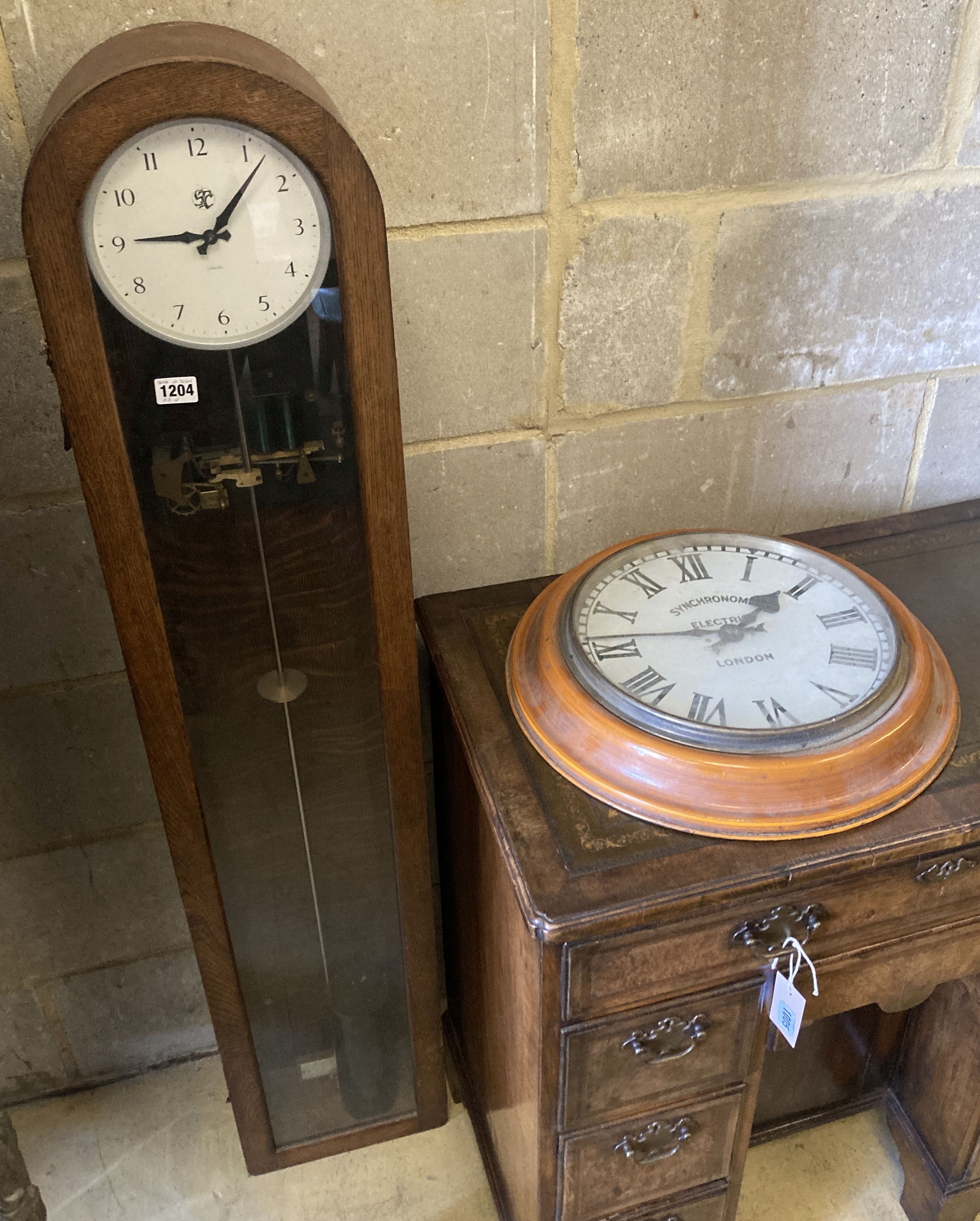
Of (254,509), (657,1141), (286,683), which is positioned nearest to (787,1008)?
(657,1141)

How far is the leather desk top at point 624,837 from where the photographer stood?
88cm

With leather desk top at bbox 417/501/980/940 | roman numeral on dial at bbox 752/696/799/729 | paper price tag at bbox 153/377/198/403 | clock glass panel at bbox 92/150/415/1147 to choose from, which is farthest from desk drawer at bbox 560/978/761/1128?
paper price tag at bbox 153/377/198/403

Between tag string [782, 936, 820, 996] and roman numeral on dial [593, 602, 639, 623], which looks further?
roman numeral on dial [593, 602, 639, 623]

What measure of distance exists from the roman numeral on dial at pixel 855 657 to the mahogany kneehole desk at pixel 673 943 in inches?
4.8

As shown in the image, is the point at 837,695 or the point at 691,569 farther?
the point at 691,569

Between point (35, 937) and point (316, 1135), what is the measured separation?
504 millimetres

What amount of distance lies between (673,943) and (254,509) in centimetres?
57

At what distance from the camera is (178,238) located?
817mm

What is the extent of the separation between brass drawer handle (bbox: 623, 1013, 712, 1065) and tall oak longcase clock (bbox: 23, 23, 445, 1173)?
360mm

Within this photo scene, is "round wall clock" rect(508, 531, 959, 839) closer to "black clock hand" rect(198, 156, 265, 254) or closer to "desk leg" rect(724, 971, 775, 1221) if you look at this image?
"desk leg" rect(724, 971, 775, 1221)

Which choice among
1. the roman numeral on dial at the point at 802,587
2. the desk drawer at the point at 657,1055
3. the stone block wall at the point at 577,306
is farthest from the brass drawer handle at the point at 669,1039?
the stone block wall at the point at 577,306

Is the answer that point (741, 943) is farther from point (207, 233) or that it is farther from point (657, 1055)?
point (207, 233)

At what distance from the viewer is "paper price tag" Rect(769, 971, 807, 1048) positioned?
0.97 m

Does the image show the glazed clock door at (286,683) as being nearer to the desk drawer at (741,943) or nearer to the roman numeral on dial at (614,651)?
the roman numeral on dial at (614,651)
